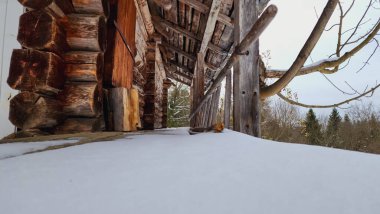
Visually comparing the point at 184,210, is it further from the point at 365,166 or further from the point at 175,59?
the point at 175,59

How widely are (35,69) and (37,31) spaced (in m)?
0.28

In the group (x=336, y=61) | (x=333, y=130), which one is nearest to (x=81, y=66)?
(x=336, y=61)


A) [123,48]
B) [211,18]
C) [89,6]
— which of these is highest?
[211,18]

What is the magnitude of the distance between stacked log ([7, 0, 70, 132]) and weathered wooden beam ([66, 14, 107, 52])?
7.1 inches

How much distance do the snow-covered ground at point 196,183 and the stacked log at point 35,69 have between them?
0.89m

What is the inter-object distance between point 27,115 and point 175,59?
583cm

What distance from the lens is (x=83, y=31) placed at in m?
1.99

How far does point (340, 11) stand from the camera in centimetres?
235

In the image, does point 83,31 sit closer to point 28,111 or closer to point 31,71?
point 31,71

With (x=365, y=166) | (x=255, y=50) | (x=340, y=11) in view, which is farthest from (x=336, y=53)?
(x=365, y=166)

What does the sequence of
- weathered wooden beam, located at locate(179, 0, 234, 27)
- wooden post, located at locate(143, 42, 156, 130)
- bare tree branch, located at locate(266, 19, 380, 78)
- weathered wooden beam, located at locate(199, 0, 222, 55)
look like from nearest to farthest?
1. bare tree branch, located at locate(266, 19, 380, 78)
2. weathered wooden beam, located at locate(199, 0, 222, 55)
3. weathered wooden beam, located at locate(179, 0, 234, 27)
4. wooden post, located at locate(143, 42, 156, 130)

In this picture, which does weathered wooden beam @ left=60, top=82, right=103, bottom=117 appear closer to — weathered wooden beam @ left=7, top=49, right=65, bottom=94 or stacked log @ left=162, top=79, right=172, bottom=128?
weathered wooden beam @ left=7, top=49, right=65, bottom=94

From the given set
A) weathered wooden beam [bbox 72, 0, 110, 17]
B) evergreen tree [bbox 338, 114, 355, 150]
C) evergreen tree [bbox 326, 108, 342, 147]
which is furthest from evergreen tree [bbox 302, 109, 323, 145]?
weathered wooden beam [bbox 72, 0, 110, 17]

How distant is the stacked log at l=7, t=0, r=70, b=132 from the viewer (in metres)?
1.68
